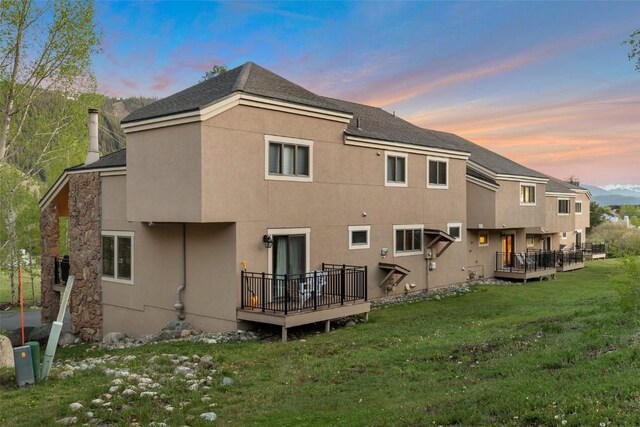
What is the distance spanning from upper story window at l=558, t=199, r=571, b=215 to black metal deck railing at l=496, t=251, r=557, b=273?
942 centimetres

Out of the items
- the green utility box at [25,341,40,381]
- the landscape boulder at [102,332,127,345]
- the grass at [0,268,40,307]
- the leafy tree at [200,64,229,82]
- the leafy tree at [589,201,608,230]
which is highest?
the leafy tree at [200,64,229,82]

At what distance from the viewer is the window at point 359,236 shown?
54.3ft

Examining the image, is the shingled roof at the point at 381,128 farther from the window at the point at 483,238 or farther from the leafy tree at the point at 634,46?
the leafy tree at the point at 634,46

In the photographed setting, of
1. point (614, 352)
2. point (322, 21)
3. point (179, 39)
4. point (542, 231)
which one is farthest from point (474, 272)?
point (179, 39)

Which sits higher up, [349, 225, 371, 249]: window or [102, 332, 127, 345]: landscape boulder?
[349, 225, 371, 249]: window

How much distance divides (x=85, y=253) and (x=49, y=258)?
3.66 m

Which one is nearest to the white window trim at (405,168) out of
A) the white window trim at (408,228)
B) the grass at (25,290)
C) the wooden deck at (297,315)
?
the white window trim at (408,228)

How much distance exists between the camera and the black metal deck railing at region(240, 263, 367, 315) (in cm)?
1281

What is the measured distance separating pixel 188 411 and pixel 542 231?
99.1 feet

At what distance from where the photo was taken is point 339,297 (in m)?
14.2

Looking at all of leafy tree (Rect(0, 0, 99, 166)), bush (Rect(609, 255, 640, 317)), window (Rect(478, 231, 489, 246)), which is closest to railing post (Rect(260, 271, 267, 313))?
bush (Rect(609, 255, 640, 317))

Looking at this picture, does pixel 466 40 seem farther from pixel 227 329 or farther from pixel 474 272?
pixel 227 329

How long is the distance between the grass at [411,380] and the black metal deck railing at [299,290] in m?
1.06

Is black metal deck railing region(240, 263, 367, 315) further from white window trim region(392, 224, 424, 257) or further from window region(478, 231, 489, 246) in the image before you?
window region(478, 231, 489, 246)
